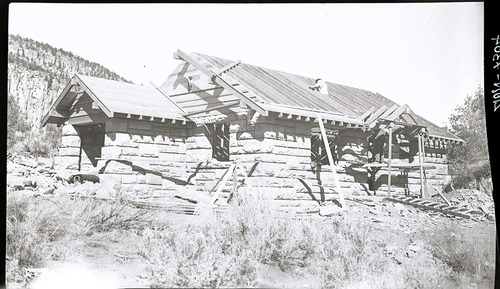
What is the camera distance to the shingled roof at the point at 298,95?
5.83 meters

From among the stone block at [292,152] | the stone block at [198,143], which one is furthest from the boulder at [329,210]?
the stone block at [198,143]

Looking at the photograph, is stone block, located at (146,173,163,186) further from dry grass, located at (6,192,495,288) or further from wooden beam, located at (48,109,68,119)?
wooden beam, located at (48,109,68,119)

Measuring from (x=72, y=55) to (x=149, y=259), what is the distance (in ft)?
8.09

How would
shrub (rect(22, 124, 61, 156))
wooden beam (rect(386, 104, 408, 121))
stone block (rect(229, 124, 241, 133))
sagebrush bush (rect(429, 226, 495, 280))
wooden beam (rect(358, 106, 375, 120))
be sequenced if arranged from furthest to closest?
1. wooden beam (rect(358, 106, 375, 120))
2. wooden beam (rect(386, 104, 408, 121))
3. stone block (rect(229, 124, 241, 133))
4. shrub (rect(22, 124, 61, 156))
5. sagebrush bush (rect(429, 226, 495, 280))

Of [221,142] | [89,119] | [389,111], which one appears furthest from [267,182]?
[89,119]

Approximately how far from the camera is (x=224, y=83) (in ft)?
19.2

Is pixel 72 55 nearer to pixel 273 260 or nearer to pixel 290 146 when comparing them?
pixel 290 146

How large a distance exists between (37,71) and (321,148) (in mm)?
3393

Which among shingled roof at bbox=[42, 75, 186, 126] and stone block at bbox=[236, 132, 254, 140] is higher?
shingled roof at bbox=[42, 75, 186, 126]

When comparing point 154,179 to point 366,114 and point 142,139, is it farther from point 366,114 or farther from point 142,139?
point 366,114

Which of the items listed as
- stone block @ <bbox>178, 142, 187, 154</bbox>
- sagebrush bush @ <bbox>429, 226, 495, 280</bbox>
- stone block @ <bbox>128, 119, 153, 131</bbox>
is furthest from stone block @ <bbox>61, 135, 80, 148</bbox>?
sagebrush bush @ <bbox>429, 226, 495, 280</bbox>

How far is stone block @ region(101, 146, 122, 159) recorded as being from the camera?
5754 mm

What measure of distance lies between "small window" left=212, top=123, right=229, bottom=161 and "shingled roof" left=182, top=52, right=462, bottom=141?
54cm

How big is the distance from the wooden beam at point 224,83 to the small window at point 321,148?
2.17ft
